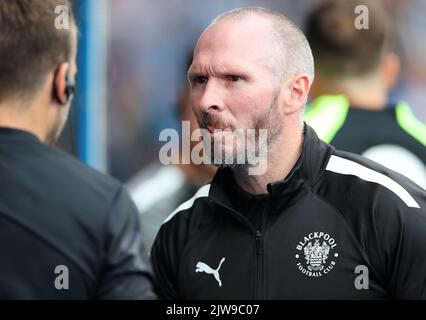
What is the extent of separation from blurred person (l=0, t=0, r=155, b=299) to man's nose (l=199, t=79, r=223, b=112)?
1.72ft

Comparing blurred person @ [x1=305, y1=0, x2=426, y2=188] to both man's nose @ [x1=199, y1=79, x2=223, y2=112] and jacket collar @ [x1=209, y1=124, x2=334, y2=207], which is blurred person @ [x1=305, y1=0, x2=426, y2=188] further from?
man's nose @ [x1=199, y1=79, x2=223, y2=112]

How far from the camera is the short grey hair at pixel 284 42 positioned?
8.26 feet

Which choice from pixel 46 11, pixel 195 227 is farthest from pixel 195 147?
pixel 46 11

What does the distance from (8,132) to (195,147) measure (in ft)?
6.77

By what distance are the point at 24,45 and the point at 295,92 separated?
93 cm

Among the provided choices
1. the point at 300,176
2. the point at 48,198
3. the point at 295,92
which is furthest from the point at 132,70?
the point at 48,198

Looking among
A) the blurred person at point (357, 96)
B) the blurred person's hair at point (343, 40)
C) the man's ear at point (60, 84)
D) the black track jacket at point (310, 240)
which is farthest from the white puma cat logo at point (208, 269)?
the blurred person's hair at point (343, 40)

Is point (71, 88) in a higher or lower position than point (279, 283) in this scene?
higher

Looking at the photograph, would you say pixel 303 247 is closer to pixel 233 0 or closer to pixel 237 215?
pixel 237 215

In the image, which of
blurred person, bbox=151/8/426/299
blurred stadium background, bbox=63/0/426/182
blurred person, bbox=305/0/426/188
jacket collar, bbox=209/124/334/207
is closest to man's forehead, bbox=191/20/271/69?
blurred person, bbox=151/8/426/299

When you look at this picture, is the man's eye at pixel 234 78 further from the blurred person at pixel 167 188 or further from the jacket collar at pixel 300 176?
the blurred person at pixel 167 188

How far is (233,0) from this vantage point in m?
4.59
